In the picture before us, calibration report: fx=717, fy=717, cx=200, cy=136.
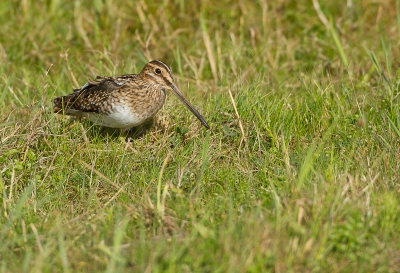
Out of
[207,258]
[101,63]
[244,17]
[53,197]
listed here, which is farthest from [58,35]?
[207,258]

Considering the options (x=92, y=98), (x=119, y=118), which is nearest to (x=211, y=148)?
(x=119, y=118)

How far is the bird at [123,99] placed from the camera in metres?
5.41

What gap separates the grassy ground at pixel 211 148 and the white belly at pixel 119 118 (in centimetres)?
12

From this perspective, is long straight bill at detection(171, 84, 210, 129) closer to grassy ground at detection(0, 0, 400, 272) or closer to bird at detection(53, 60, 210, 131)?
bird at detection(53, 60, 210, 131)

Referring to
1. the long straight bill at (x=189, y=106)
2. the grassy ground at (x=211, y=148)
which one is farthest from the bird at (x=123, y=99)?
the grassy ground at (x=211, y=148)

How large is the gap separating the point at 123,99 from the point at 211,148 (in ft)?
2.88

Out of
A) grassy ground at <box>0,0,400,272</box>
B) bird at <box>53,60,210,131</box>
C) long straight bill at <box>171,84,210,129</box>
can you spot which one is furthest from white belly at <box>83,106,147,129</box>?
long straight bill at <box>171,84,210,129</box>

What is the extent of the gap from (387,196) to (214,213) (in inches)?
36.5

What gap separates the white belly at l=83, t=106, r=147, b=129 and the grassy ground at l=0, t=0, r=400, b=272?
0.12 meters

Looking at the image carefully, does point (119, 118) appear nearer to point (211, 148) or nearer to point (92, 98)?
point (92, 98)

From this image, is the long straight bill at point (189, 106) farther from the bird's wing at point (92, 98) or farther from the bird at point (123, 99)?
the bird's wing at point (92, 98)

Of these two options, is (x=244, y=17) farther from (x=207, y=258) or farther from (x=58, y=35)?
(x=207, y=258)

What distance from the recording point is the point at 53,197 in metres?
4.41

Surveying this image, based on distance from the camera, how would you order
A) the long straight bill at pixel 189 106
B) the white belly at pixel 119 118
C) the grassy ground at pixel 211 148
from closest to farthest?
1. the grassy ground at pixel 211 148
2. the long straight bill at pixel 189 106
3. the white belly at pixel 119 118
